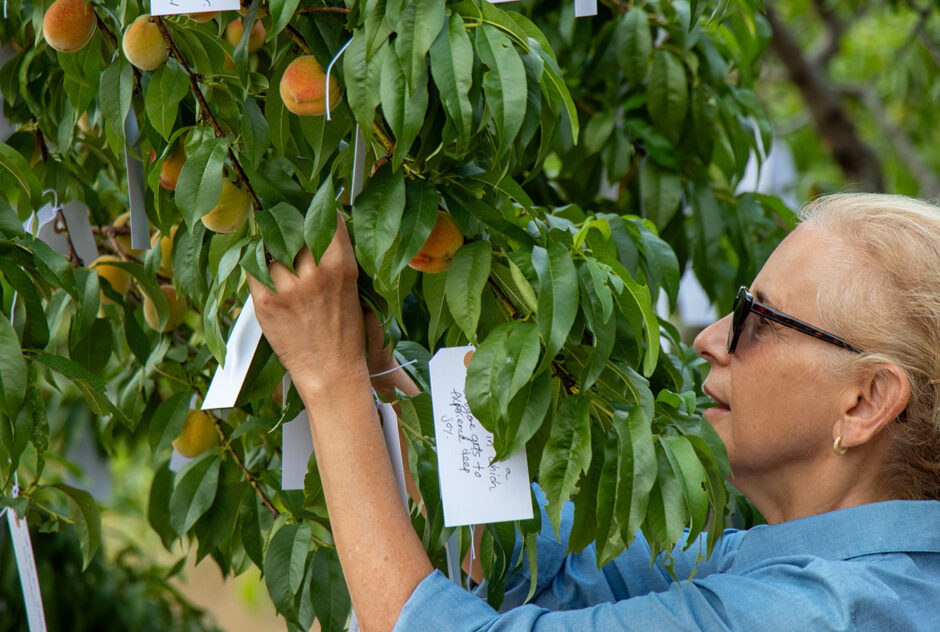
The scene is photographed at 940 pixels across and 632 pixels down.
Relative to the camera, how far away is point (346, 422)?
1.04 m

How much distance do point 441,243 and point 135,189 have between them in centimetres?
49

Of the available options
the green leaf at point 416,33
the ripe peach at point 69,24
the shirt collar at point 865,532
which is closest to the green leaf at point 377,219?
the green leaf at point 416,33

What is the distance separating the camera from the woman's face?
1.15 metres

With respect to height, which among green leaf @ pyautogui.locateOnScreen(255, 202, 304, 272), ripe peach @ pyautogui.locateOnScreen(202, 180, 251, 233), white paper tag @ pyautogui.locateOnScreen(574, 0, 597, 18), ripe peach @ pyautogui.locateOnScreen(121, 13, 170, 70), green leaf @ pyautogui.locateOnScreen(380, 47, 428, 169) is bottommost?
green leaf @ pyautogui.locateOnScreen(255, 202, 304, 272)

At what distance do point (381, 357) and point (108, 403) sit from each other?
1.09 feet

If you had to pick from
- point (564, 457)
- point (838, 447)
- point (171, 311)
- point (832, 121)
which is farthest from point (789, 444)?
point (832, 121)

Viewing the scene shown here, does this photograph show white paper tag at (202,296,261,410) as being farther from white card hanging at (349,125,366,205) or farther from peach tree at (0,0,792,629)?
white card hanging at (349,125,366,205)

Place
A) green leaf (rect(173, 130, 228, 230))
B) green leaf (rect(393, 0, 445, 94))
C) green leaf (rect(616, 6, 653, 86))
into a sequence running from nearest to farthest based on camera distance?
→ 1. green leaf (rect(393, 0, 445, 94))
2. green leaf (rect(173, 130, 228, 230))
3. green leaf (rect(616, 6, 653, 86))

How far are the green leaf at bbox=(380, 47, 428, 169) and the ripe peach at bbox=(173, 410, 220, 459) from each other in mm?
767

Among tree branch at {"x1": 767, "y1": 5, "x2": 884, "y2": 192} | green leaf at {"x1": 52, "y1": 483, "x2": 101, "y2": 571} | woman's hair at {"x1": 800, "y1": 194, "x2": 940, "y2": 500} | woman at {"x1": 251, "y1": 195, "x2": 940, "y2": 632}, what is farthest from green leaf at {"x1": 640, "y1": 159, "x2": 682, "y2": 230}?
tree branch at {"x1": 767, "y1": 5, "x2": 884, "y2": 192}

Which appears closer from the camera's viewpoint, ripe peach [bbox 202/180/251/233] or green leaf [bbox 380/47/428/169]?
green leaf [bbox 380/47/428/169]

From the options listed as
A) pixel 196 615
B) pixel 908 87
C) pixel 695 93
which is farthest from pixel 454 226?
pixel 908 87

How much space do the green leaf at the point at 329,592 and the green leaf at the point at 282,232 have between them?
0.47 metres

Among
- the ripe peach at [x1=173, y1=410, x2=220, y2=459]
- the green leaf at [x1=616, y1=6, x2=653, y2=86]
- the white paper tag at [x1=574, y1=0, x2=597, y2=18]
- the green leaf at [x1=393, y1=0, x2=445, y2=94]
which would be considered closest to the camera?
the green leaf at [x1=393, y1=0, x2=445, y2=94]
